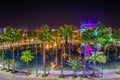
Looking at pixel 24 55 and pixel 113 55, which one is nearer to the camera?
pixel 24 55

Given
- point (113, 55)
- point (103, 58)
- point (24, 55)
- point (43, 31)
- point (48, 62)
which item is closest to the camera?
point (103, 58)

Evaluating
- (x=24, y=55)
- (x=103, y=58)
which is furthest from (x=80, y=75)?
(x=24, y=55)

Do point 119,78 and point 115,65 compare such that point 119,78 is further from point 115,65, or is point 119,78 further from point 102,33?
point 102,33

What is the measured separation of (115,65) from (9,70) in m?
41.7

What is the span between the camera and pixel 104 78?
5962 centimetres

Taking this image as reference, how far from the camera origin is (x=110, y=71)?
2571 inches

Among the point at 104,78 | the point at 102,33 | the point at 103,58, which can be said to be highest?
the point at 102,33

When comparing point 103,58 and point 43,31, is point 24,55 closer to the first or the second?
point 43,31

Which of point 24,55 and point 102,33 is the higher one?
point 102,33

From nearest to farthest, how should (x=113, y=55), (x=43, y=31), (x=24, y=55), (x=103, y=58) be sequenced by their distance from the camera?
(x=103, y=58), (x=24, y=55), (x=43, y=31), (x=113, y=55)

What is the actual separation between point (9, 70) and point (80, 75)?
2582cm

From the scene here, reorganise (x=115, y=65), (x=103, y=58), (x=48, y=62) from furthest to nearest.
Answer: (x=48, y=62)
(x=115, y=65)
(x=103, y=58)

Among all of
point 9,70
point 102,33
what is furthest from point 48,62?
point 102,33

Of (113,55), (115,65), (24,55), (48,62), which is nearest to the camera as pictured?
(24,55)
